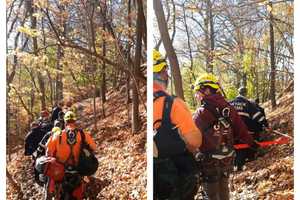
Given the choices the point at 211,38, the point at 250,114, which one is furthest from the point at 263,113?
the point at 211,38

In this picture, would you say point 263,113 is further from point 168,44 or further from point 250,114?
point 168,44

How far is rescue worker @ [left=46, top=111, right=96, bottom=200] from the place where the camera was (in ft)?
13.3

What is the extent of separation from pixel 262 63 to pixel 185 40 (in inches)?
25.2

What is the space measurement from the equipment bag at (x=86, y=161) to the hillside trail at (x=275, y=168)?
45.1 inches

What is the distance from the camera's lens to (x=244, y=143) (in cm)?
382

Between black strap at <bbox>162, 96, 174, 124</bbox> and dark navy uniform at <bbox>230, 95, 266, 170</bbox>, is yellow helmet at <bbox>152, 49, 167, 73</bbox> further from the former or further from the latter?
dark navy uniform at <bbox>230, 95, 266, 170</bbox>

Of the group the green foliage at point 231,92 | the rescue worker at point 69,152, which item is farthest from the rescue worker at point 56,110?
the green foliage at point 231,92

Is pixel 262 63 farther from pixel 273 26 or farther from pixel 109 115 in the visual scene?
pixel 109 115

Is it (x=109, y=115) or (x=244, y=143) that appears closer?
(x=244, y=143)

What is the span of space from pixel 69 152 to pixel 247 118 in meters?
1.43

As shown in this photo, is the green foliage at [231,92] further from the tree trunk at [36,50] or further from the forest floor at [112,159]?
the tree trunk at [36,50]

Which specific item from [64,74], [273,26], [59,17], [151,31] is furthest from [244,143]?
[59,17]

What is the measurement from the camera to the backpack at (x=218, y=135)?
3.85m

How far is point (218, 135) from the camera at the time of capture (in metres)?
3.87
